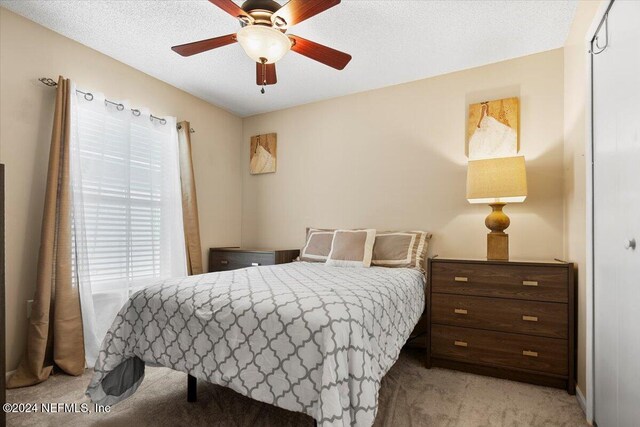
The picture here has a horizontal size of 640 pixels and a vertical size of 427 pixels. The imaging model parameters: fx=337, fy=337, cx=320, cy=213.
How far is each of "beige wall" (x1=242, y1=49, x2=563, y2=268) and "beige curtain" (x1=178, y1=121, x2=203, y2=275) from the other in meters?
0.85

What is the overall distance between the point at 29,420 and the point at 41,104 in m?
2.01

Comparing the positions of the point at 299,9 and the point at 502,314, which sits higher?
the point at 299,9

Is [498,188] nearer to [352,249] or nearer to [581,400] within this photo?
[352,249]

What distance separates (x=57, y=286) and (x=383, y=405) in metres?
2.29

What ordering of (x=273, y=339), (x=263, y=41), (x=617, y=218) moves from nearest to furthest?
(x=273, y=339) < (x=617, y=218) < (x=263, y=41)

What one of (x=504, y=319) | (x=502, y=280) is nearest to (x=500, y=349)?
(x=504, y=319)

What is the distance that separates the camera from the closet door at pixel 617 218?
4.14 feet

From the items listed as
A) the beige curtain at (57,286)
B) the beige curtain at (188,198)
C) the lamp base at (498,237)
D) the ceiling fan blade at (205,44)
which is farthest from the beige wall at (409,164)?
the beige curtain at (57,286)

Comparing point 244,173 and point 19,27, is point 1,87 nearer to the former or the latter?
point 19,27

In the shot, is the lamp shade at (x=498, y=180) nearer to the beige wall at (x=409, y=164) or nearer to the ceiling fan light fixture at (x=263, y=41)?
the beige wall at (x=409, y=164)

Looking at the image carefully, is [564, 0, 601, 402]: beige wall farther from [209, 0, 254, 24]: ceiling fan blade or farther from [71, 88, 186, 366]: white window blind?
[71, 88, 186, 366]: white window blind

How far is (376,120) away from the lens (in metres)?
3.35

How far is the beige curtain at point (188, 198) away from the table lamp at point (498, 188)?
2518 mm

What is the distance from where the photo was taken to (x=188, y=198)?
3328 millimetres
